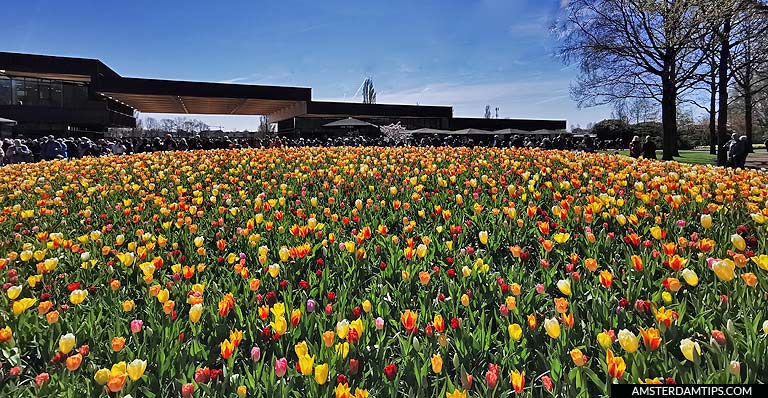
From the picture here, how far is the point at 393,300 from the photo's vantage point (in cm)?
297

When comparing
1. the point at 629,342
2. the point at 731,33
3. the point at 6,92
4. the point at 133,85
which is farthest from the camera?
the point at 6,92

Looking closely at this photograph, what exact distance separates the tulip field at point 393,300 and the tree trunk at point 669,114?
21991 millimetres

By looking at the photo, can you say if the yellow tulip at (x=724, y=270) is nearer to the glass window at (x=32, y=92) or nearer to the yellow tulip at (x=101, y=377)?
the yellow tulip at (x=101, y=377)

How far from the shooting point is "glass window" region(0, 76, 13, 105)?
3544 centimetres

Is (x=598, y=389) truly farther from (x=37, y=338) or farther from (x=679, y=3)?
(x=679, y=3)

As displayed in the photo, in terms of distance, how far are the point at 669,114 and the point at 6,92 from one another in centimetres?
4416

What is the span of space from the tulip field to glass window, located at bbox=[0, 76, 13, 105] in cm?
3803

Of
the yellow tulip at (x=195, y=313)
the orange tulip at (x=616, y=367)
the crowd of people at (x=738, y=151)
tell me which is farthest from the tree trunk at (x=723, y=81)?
the yellow tulip at (x=195, y=313)

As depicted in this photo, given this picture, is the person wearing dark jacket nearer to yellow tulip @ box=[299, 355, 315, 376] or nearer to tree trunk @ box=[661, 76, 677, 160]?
tree trunk @ box=[661, 76, 677, 160]

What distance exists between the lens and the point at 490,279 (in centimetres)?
316

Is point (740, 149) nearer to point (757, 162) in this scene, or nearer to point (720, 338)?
point (757, 162)

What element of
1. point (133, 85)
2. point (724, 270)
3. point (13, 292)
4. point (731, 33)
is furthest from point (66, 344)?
point (133, 85)

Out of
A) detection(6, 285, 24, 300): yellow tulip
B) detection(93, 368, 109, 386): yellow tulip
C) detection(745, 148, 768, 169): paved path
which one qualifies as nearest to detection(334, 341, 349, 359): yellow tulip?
detection(93, 368, 109, 386): yellow tulip

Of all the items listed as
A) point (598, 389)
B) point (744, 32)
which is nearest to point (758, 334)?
point (598, 389)
